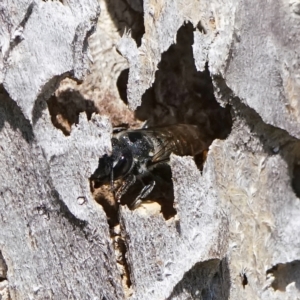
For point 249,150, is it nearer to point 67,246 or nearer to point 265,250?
point 265,250

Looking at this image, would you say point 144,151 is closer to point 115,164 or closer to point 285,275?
point 115,164

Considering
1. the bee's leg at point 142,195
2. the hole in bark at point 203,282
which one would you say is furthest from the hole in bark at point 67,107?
the hole in bark at point 203,282

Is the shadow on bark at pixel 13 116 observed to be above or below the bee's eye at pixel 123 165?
above

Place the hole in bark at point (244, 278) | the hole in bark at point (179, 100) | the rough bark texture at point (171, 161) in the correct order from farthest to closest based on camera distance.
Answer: the hole in bark at point (179, 100) → the hole in bark at point (244, 278) → the rough bark texture at point (171, 161)

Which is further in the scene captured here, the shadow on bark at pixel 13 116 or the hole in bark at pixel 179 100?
the hole in bark at pixel 179 100

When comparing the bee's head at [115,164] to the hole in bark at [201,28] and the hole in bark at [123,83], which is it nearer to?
the hole in bark at [123,83]

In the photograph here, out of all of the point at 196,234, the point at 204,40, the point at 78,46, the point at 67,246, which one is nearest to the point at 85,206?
the point at 67,246

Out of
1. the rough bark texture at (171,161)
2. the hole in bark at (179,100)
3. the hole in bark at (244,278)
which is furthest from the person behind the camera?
the hole in bark at (179,100)

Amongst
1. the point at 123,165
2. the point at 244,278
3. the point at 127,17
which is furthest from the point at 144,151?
Result: the point at 244,278
